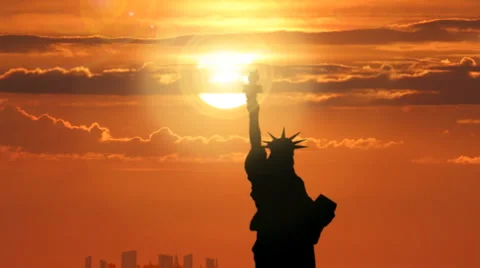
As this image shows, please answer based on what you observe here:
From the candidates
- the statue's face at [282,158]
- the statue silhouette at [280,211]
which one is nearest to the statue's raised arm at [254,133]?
the statue silhouette at [280,211]

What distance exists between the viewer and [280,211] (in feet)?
361

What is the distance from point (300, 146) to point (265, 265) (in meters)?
7.81

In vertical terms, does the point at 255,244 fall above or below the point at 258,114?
below

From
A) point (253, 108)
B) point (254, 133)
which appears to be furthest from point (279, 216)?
point (253, 108)

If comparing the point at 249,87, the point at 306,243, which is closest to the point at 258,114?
the point at 249,87

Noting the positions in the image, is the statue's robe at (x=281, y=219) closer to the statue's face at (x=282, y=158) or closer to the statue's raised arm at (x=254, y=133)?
the statue's raised arm at (x=254, y=133)

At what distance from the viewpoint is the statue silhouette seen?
10950cm

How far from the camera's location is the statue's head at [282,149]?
356ft

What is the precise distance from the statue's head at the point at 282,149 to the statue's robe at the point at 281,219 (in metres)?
0.55

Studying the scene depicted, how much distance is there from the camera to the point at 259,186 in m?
110

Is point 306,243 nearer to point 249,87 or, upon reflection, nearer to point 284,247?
point 284,247

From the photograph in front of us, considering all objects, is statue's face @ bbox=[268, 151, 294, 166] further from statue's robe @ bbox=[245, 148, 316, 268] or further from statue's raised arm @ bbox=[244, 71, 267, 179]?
statue's raised arm @ bbox=[244, 71, 267, 179]

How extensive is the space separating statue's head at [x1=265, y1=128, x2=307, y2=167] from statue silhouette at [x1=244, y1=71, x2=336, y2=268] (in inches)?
2.4

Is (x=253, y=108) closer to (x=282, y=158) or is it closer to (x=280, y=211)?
(x=282, y=158)
